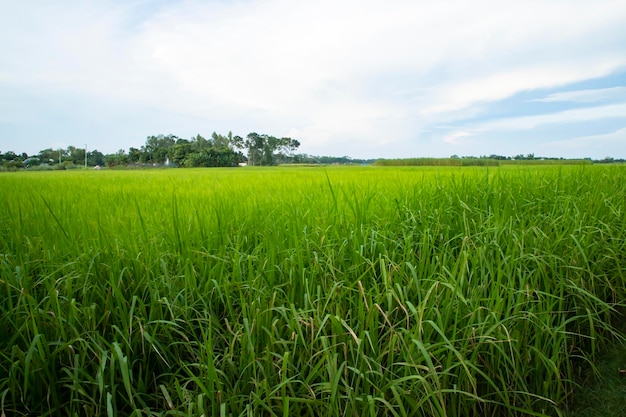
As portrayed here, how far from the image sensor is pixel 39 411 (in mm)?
1465

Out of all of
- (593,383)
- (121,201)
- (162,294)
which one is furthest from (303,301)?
(121,201)

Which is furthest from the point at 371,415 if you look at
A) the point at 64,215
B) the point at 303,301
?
the point at 64,215

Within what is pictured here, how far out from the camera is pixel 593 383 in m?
1.90

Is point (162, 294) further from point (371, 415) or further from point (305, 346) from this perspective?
point (371, 415)

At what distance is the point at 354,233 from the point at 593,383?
4.89 ft

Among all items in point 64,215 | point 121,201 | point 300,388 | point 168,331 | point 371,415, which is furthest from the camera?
point 121,201

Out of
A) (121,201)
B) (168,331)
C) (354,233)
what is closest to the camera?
(168,331)

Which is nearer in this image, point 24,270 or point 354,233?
point 24,270

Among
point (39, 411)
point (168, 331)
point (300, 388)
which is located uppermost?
point (168, 331)

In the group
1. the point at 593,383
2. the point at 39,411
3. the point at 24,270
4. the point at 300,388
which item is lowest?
the point at 593,383

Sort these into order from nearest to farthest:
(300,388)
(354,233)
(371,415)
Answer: (371,415) < (300,388) < (354,233)

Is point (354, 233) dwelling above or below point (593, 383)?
above

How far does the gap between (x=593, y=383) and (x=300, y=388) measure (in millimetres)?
1626

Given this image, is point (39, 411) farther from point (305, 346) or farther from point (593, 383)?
point (593, 383)
